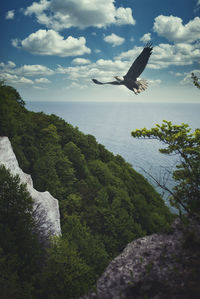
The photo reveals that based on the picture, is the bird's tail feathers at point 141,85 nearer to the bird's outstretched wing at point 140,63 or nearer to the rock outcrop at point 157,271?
the bird's outstretched wing at point 140,63

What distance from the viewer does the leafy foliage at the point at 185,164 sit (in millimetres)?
12125

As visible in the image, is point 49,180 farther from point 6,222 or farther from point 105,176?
point 105,176

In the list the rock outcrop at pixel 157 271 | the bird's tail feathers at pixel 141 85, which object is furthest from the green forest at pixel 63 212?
the bird's tail feathers at pixel 141 85

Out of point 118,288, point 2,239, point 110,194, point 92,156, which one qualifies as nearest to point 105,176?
point 110,194

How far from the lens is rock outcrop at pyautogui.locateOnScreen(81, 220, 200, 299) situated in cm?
845

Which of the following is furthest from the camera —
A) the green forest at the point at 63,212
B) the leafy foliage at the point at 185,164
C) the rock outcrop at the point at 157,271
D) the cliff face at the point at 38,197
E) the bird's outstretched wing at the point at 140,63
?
the cliff face at the point at 38,197

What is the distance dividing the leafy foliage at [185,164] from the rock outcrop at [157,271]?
6.19ft

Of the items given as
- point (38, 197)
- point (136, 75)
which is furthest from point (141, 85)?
point (38, 197)

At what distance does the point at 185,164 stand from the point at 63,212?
19879 mm

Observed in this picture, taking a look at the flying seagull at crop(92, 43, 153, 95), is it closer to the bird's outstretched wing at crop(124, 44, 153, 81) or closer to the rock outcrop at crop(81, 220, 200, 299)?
the bird's outstretched wing at crop(124, 44, 153, 81)

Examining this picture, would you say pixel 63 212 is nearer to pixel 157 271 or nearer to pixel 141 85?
pixel 157 271

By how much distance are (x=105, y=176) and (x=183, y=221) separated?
24.2 meters

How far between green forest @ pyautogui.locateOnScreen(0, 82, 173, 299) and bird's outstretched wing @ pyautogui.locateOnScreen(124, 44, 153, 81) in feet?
41.4

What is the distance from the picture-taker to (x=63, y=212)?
85.1ft
